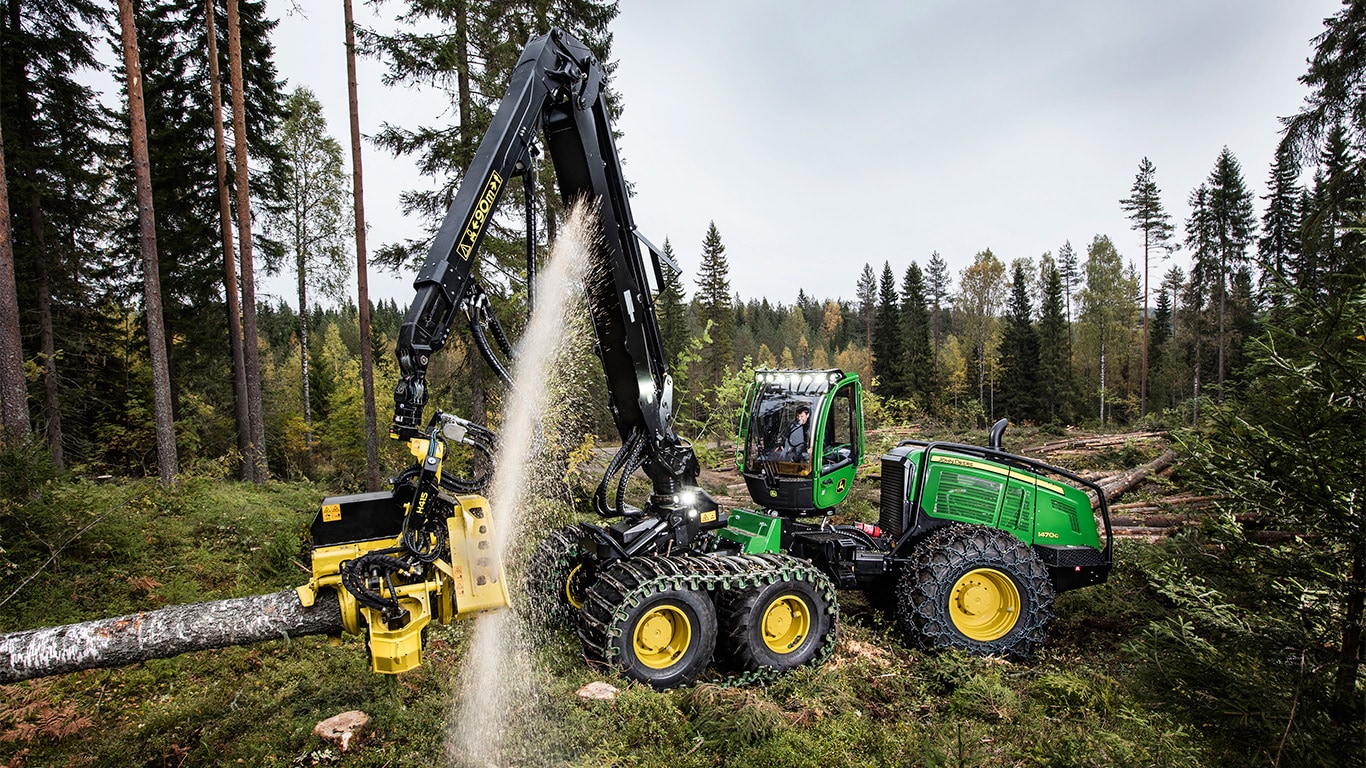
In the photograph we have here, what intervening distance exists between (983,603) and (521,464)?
448cm

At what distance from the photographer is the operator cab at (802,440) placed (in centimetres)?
639

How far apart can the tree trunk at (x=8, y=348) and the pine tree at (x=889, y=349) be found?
3835 cm

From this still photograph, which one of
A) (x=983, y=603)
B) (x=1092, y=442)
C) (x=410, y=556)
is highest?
(x=410, y=556)

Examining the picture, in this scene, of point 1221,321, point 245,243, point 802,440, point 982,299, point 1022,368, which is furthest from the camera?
point 982,299

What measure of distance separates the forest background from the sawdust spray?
157 cm

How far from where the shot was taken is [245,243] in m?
14.1

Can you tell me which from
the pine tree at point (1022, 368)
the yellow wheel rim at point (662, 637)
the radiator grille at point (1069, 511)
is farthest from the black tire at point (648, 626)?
the pine tree at point (1022, 368)

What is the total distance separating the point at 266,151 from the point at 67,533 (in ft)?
42.0

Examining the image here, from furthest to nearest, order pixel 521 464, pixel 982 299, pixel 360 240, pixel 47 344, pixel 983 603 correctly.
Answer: pixel 982 299
pixel 47 344
pixel 360 240
pixel 983 603
pixel 521 464

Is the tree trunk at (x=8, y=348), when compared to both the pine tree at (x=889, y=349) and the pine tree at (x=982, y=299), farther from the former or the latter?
the pine tree at (x=982, y=299)

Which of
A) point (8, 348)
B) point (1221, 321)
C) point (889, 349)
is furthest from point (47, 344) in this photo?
point (1221, 321)

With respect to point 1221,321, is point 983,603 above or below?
below

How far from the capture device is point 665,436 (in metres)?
5.78

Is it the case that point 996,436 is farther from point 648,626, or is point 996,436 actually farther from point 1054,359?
point 1054,359
